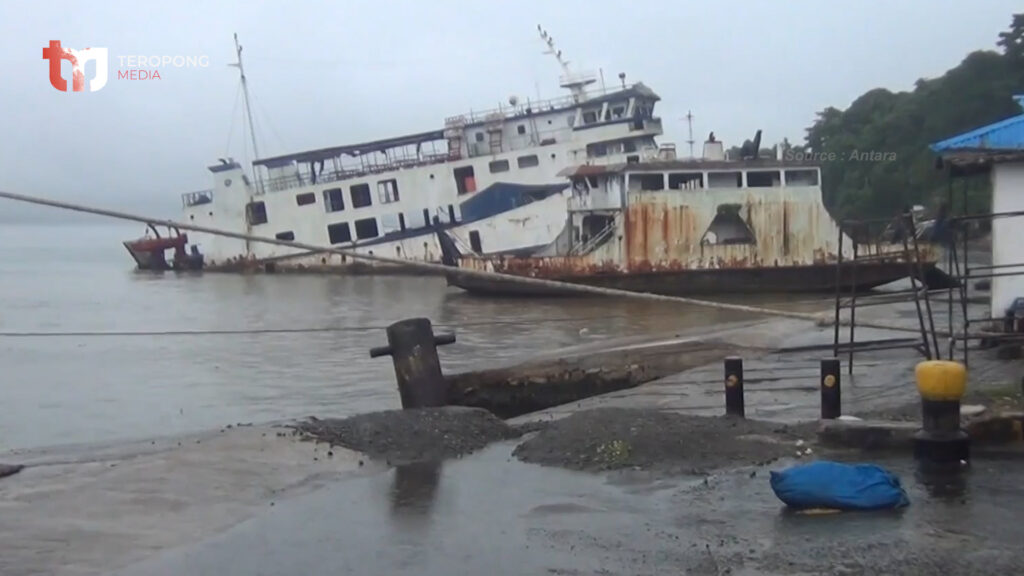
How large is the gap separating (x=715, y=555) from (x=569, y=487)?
154 centimetres

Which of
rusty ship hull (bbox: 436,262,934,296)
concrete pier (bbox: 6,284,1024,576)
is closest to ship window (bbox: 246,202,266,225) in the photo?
rusty ship hull (bbox: 436,262,934,296)

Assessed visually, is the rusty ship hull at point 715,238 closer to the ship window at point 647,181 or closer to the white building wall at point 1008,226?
the ship window at point 647,181

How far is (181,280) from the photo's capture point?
155ft

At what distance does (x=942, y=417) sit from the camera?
247 inches

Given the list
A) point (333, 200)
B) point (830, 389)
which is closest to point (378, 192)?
point (333, 200)

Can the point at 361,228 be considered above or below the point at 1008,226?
below

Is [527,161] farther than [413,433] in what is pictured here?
Yes

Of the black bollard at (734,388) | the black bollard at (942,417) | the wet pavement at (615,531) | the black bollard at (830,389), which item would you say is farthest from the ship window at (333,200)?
the black bollard at (942,417)

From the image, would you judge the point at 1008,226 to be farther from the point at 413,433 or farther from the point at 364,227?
the point at 364,227

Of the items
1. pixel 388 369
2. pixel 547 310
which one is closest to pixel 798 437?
pixel 388 369

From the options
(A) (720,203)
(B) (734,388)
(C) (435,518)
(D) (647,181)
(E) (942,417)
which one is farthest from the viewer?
(D) (647,181)

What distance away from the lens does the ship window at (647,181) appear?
101 feet

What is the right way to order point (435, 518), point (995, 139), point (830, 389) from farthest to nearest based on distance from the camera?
point (995, 139), point (830, 389), point (435, 518)

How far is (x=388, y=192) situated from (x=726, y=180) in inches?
780
